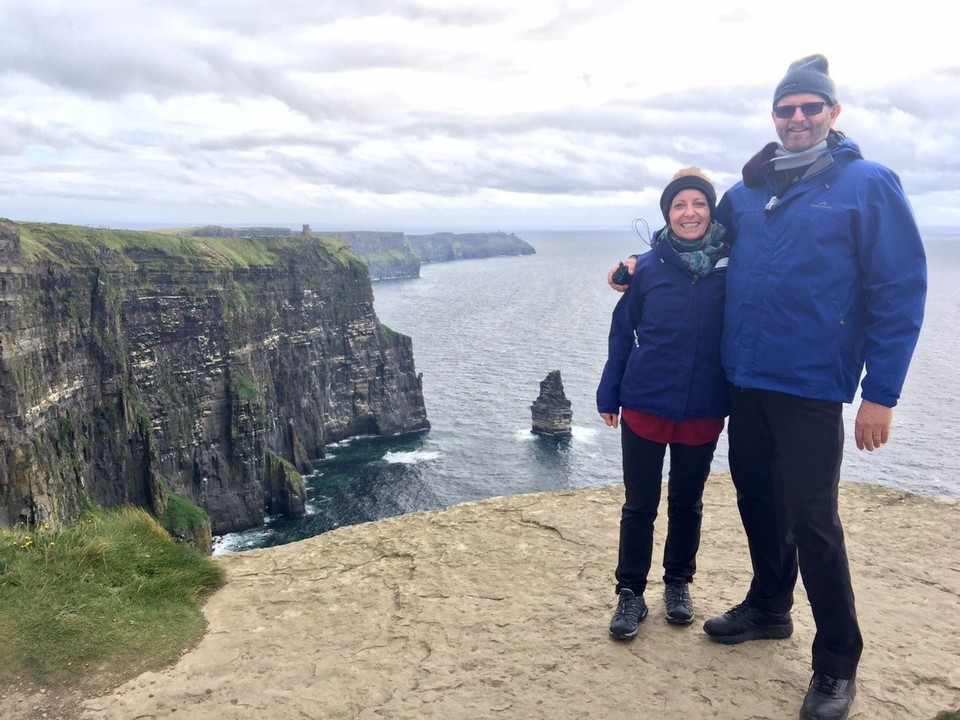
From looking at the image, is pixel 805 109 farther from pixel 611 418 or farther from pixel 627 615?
pixel 627 615

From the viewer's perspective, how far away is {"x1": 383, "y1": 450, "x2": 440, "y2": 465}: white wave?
7744 cm

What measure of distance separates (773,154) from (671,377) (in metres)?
1.89

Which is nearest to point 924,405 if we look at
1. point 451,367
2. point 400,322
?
point 451,367

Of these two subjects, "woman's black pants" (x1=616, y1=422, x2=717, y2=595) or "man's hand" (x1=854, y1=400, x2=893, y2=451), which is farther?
"woman's black pants" (x1=616, y1=422, x2=717, y2=595)

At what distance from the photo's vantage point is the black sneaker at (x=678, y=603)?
22.2 feet

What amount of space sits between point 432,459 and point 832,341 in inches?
2851

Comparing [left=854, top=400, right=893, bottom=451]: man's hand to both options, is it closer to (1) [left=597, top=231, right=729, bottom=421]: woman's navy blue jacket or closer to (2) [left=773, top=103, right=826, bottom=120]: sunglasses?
(1) [left=597, top=231, right=729, bottom=421]: woman's navy blue jacket

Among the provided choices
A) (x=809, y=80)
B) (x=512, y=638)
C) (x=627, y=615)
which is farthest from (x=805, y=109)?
(x=512, y=638)

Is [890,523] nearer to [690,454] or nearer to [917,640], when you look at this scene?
[917,640]

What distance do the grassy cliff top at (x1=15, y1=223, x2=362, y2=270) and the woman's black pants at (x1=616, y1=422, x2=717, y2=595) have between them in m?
49.0

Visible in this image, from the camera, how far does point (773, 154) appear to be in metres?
5.94

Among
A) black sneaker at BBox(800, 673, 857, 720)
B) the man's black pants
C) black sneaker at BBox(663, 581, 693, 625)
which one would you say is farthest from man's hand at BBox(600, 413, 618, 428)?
black sneaker at BBox(800, 673, 857, 720)

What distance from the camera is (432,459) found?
7675 centimetres

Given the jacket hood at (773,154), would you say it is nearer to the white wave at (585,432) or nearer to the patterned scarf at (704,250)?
the patterned scarf at (704,250)
